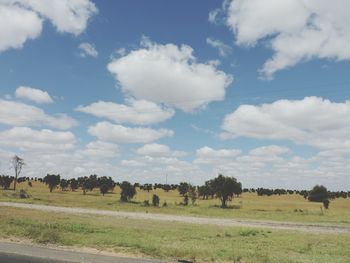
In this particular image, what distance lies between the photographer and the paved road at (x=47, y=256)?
63.7 ft

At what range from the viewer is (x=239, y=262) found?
798 inches

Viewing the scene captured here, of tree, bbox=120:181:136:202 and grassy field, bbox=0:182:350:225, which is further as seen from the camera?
tree, bbox=120:181:136:202

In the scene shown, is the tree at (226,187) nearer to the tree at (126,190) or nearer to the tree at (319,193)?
the tree at (126,190)

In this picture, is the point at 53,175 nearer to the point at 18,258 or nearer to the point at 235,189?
the point at 235,189

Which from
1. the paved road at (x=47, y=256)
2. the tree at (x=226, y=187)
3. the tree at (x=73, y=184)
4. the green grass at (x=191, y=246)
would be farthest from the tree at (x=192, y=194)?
the paved road at (x=47, y=256)

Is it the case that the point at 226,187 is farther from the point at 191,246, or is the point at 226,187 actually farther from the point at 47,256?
the point at 47,256

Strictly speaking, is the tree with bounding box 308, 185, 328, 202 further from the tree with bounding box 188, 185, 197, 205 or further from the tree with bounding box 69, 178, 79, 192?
the tree with bounding box 69, 178, 79, 192

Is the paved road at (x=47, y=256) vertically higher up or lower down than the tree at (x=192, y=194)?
lower down

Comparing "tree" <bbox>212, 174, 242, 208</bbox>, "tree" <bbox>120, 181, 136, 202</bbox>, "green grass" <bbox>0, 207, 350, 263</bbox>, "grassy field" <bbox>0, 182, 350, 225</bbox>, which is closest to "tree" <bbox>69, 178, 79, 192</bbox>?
"grassy field" <bbox>0, 182, 350, 225</bbox>

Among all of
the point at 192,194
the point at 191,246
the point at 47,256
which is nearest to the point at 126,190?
the point at 192,194

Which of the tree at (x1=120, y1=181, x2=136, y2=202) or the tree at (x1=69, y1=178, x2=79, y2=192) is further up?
the tree at (x1=69, y1=178, x2=79, y2=192)

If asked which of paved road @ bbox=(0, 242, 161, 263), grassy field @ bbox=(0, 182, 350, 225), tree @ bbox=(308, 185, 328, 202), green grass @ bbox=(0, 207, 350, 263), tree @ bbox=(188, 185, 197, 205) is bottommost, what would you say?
paved road @ bbox=(0, 242, 161, 263)

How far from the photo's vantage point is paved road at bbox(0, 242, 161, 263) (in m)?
19.4

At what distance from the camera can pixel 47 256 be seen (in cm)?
2027
